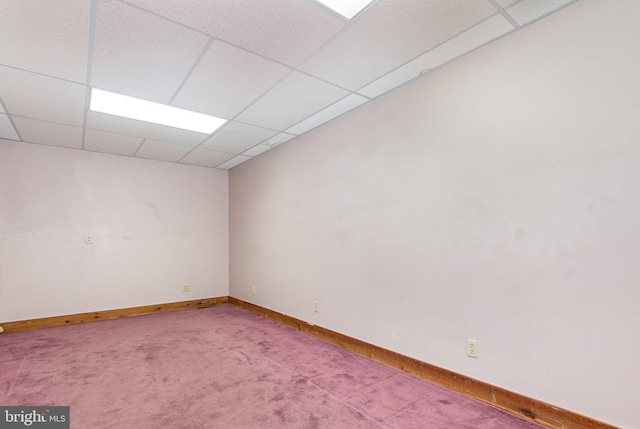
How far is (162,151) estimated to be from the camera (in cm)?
471

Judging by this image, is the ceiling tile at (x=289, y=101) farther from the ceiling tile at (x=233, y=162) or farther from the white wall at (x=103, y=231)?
the white wall at (x=103, y=231)

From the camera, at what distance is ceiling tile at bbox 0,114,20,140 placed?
3378 millimetres

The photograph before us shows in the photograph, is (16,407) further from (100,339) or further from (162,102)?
(162,102)

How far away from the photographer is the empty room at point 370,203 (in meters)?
1.78

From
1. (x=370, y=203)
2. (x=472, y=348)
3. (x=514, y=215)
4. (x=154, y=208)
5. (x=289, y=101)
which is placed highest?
(x=289, y=101)

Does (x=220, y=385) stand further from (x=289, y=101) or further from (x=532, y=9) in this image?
(x=532, y=9)

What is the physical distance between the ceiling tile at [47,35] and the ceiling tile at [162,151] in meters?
1.87

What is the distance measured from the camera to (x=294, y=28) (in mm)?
1987

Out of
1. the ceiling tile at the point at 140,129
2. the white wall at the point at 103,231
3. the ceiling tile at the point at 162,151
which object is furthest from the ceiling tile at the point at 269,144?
the white wall at the point at 103,231

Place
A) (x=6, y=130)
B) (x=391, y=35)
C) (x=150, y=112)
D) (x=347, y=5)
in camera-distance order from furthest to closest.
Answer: (x=6, y=130) < (x=150, y=112) < (x=391, y=35) < (x=347, y=5)

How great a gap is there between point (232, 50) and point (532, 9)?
1922 mm

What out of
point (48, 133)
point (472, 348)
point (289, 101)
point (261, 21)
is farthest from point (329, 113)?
point (48, 133)

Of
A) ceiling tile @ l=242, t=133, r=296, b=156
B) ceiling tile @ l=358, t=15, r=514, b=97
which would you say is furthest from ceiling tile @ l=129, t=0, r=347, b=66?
ceiling tile @ l=242, t=133, r=296, b=156

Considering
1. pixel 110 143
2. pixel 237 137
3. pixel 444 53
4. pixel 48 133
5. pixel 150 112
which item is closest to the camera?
pixel 444 53
